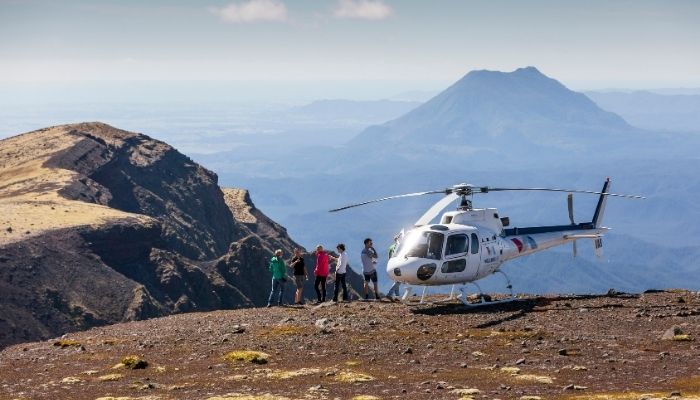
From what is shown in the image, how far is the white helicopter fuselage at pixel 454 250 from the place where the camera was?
38.3m

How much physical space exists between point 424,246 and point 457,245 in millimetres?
1534

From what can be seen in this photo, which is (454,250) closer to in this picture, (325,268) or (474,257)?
(474,257)

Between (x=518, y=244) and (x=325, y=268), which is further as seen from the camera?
(x=518, y=244)

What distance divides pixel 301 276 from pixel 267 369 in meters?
16.9

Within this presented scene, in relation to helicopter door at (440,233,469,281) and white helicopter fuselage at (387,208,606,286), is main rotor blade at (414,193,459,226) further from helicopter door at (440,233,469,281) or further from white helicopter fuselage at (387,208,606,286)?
helicopter door at (440,233,469,281)

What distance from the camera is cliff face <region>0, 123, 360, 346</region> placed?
80312 millimetres

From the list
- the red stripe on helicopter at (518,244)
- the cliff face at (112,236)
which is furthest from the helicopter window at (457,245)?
the cliff face at (112,236)

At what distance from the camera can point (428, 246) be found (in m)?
38.7

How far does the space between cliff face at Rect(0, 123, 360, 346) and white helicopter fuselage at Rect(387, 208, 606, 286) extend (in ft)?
143

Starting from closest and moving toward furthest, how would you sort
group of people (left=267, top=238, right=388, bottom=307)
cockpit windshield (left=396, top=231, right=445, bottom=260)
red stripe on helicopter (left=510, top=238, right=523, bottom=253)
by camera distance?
cockpit windshield (left=396, top=231, right=445, bottom=260) < group of people (left=267, top=238, right=388, bottom=307) < red stripe on helicopter (left=510, top=238, right=523, bottom=253)

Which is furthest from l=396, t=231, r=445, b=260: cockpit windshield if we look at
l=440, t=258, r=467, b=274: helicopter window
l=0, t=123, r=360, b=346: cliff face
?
l=0, t=123, r=360, b=346: cliff face

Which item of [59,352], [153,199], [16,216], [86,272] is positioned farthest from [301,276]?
[153,199]

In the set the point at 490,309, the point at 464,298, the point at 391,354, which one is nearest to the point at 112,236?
the point at 464,298

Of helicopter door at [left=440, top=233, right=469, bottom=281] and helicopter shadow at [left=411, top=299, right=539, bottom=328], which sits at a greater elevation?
helicopter door at [left=440, top=233, right=469, bottom=281]
